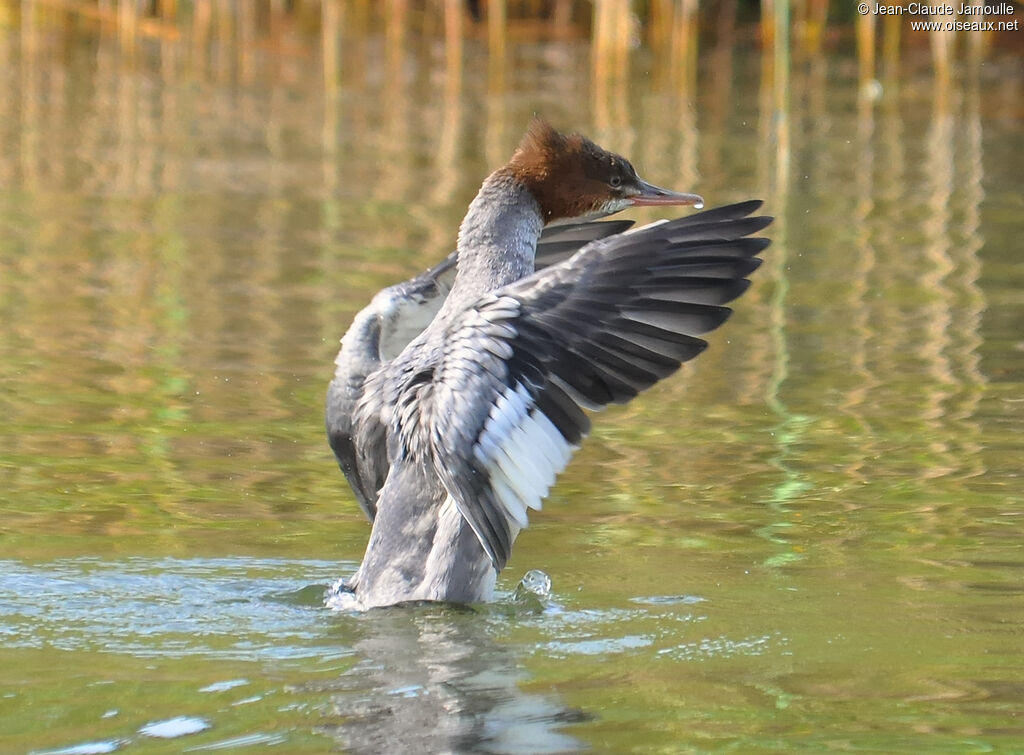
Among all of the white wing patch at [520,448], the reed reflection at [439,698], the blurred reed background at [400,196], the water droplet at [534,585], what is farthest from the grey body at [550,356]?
the blurred reed background at [400,196]

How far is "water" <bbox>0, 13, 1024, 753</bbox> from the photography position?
181 inches

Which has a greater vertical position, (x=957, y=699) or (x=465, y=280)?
(x=465, y=280)

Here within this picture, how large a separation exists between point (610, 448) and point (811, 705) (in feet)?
10.3

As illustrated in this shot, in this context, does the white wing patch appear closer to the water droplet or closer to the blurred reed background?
the water droplet

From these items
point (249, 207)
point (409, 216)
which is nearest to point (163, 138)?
point (249, 207)

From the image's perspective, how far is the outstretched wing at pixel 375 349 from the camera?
6.09m

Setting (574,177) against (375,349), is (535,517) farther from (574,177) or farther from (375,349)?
(574,177)

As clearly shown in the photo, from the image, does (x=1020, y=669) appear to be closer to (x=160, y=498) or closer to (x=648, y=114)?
(x=160, y=498)

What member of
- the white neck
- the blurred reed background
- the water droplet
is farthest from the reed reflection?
the blurred reed background

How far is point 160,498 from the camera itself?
22.2 ft

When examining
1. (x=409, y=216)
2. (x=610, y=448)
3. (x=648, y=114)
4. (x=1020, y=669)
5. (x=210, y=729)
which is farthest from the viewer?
(x=648, y=114)

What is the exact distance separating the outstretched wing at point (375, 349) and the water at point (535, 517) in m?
0.35

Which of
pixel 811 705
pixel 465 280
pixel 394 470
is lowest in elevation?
pixel 811 705

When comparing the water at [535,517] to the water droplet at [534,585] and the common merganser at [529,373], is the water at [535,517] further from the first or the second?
the common merganser at [529,373]
